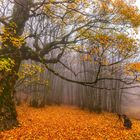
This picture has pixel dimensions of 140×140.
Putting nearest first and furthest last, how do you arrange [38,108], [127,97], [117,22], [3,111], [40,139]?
[40,139] < [3,111] < [117,22] < [38,108] < [127,97]

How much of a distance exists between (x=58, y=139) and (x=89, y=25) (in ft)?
17.3

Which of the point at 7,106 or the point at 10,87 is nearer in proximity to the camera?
the point at 7,106

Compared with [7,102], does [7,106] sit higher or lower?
lower

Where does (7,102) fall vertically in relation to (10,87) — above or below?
below

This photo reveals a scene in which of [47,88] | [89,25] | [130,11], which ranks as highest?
[130,11]

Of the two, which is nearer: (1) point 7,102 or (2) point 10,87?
(1) point 7,102

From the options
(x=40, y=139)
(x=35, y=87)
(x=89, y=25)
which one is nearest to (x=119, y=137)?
(x=40, y=139)

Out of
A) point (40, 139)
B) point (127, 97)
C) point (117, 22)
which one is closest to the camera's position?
point (40, 139)

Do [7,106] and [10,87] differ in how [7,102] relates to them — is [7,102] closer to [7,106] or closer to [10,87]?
[7,106]

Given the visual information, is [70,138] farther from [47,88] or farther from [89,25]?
[47,88]

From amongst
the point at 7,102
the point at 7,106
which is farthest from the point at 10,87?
the point at 7,106

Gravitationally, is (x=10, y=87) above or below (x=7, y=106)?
above

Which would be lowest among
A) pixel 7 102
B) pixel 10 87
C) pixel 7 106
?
pixel 7 106

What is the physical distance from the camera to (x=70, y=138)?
11008mm
